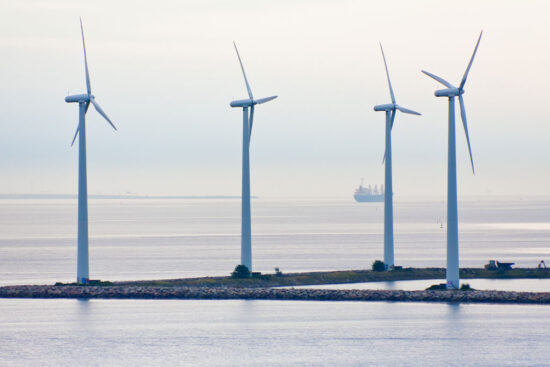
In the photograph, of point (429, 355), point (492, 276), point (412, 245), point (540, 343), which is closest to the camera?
point (429, 355)

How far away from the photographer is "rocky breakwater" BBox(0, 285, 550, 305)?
2213 inches

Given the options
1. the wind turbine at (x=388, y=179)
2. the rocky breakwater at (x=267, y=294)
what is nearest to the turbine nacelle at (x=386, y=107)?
the wind turbine at (x=388, y=179)

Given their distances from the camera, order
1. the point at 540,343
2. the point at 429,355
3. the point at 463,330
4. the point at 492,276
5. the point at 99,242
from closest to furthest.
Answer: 1. the point at 429,355
2. the point at 540,343
3. the point at 463,330
4. the point at 492,276
5. the point at 99,242

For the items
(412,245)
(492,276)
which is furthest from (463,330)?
(412,245)

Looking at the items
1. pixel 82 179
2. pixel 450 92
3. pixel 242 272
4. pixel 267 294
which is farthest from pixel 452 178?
pixel 82 179

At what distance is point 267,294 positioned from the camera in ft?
192

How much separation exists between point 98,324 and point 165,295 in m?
12.0

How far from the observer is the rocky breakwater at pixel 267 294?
5622 centimetres

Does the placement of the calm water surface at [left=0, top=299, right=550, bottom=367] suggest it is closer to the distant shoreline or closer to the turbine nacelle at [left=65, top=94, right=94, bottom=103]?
the distant shoreline

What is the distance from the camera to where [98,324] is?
Result: 159ft

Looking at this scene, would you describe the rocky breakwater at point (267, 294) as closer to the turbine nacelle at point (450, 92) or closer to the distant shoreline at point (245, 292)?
the distant shoreline at point (245, 292)

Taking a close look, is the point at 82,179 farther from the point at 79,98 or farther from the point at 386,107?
the point at 386,107

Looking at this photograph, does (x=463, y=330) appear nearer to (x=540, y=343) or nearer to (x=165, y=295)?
(x=540, y=343)

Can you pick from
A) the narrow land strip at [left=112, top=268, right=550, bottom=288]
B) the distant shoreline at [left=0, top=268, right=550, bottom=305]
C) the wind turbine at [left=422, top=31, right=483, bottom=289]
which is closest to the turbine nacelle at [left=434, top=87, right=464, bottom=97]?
the wind turbine at [left=422, top=31, right=483, bottom=289]
